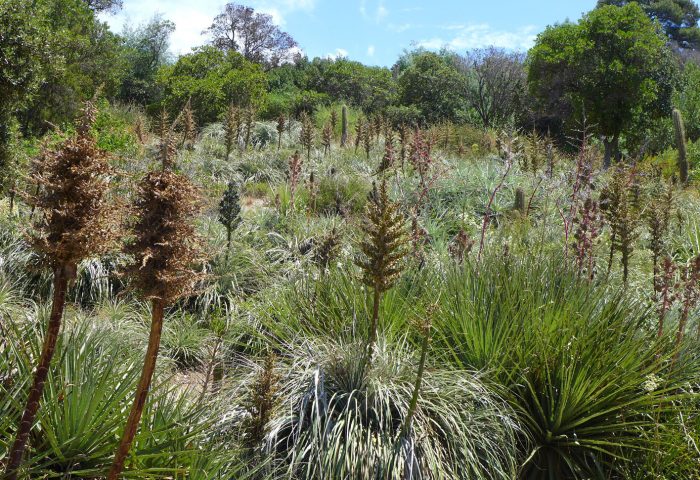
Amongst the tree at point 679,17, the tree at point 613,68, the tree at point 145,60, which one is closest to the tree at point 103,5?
the tree at point 145,60

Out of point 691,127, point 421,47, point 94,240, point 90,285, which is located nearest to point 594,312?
point 94,240

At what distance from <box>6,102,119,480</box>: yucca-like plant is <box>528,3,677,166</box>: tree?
2012 cm

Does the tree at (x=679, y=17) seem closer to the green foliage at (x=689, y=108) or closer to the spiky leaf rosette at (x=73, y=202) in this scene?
the green foliage at (x=689, y=108)

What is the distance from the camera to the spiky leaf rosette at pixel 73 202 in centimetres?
173

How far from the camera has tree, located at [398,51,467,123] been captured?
27953 millimetres

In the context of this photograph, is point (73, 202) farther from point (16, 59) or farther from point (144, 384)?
point (16, 59)

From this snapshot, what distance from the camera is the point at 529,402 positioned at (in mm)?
3959

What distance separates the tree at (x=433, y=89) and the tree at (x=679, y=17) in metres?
36.7

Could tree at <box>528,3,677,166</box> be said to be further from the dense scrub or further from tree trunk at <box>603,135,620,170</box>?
the dense scrub

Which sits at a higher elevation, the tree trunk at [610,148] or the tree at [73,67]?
the tree at [73,67]

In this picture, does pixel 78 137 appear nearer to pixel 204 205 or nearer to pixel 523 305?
pixel 204 205

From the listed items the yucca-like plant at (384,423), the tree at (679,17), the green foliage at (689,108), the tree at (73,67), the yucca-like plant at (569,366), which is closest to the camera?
the yucca-like plant at (384,423)

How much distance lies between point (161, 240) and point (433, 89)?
27523mm

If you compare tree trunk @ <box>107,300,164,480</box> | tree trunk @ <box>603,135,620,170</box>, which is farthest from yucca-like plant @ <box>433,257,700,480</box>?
tree trunk @ <box>603,135,620,170</box>
